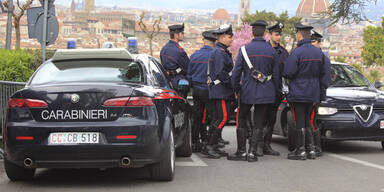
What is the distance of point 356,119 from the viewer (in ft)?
30.4

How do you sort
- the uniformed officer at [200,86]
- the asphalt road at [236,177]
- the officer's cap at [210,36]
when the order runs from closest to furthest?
the asphalt road at [236,177] → the uniformed officer at [200,86] → the officer's cap at [210,36]

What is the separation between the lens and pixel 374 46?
89.6 meters

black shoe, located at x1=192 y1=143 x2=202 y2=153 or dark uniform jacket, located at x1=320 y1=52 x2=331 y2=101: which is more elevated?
dark uniform jacket, located at x1=320 y1=52 x2=331 y2=101

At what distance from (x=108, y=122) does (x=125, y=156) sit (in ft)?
1.17

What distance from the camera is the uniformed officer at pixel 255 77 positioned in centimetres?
839

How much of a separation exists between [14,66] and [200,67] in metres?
3.34

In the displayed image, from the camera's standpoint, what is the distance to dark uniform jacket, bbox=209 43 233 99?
872 cm

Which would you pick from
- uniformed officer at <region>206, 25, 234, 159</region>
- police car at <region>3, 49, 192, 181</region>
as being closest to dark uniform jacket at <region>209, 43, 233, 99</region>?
uniformed officer at <region>206, 25, 234, 159</region>

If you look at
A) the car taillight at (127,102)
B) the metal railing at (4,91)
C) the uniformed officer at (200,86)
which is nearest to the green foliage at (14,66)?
the metal railing at (4,91)

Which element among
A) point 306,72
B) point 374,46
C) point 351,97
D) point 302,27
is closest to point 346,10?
point 351,97

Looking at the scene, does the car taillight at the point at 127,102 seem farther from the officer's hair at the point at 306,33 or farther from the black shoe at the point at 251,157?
the officer's hair at the point at 306,33

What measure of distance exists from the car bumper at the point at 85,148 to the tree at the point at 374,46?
85.9 m

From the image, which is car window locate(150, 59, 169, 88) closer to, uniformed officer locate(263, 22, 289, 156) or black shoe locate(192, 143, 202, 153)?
uniformed officer locate(263, 22, 289, 156)

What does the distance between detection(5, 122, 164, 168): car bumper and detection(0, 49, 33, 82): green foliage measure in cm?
468
